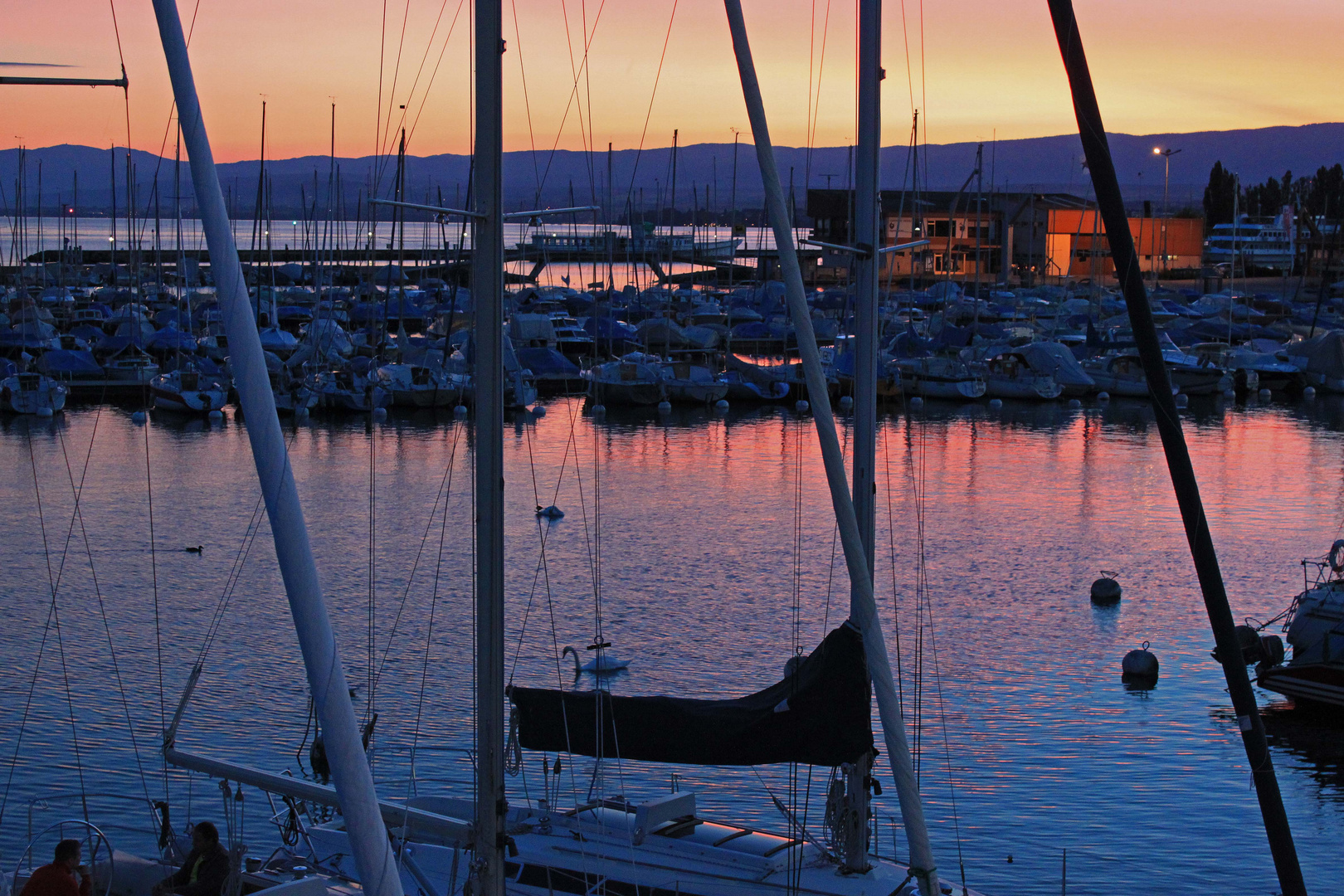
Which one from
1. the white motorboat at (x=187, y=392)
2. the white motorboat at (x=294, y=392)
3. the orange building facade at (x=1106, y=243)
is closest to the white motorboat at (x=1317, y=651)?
the white motorboat at (x=294, y=392)

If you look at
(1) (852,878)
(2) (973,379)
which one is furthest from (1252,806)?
(2) (973,379)

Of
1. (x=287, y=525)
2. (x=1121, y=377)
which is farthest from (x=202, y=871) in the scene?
(x=1121, y=377)

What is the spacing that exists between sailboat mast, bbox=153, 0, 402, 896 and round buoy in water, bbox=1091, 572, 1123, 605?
20.9m

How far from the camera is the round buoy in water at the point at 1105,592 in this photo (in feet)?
81.4

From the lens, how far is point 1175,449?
30.4ft

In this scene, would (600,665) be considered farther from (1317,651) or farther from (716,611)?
(1317,651)

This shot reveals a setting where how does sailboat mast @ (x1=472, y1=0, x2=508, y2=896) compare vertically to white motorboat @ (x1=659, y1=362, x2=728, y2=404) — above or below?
above

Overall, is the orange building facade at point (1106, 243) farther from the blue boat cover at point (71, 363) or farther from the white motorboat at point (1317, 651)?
the white motorboat at point (1317, 651)

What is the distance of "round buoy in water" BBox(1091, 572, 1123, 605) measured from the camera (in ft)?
81.4

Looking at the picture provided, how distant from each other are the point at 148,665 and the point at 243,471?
57.3 feet

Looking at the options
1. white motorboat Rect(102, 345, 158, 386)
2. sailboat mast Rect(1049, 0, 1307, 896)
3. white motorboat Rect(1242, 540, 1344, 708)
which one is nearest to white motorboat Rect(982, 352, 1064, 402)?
white motorboat Rect(102, 345, 158, 386)

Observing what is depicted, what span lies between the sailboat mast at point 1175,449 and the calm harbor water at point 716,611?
16.9 ft

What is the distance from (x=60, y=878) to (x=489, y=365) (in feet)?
13.1

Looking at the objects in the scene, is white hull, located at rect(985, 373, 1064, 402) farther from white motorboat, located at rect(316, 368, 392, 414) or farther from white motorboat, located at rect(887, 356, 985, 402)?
white motorboat, located at rect(316, 368, 392, 414)
